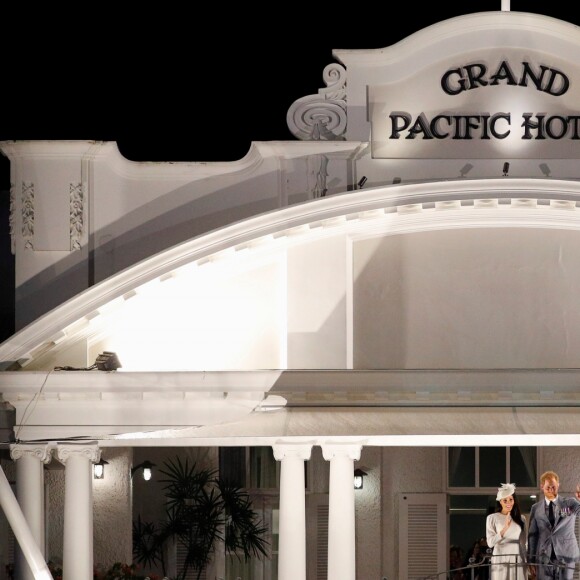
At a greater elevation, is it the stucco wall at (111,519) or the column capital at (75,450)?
the column capital at (75,450)

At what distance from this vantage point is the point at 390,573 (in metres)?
24.1

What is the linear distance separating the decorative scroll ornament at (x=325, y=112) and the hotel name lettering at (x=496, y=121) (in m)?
0.71

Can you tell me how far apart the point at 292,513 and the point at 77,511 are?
8.53ft

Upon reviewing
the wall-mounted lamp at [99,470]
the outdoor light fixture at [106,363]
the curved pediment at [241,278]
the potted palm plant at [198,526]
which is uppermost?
the curved pediment at [241,278]

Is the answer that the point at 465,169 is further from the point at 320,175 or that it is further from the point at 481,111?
the point at 320,175

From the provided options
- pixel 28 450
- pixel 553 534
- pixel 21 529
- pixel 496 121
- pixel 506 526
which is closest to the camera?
pixel 506 526

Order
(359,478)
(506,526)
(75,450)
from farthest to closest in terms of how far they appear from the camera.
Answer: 1. (359,478)
2. (75,450)
3. (506,526)

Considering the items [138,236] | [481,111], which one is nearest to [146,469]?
[138,236]

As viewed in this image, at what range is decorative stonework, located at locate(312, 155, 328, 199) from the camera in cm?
2059

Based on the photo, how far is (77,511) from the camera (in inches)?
728

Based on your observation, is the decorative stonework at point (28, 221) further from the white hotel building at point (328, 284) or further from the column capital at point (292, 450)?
the column capital at point (292, 450)

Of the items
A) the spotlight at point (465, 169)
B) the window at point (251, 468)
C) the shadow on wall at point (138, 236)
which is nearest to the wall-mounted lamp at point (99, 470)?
the window at point (251, 468)

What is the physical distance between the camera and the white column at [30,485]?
18.5 m

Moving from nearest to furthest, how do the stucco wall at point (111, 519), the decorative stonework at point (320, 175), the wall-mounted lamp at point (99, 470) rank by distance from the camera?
the decorative stonework at point (320, 175), the wall-mounted lamp at point (99, 470), the stucco wall at point (111, 519)
